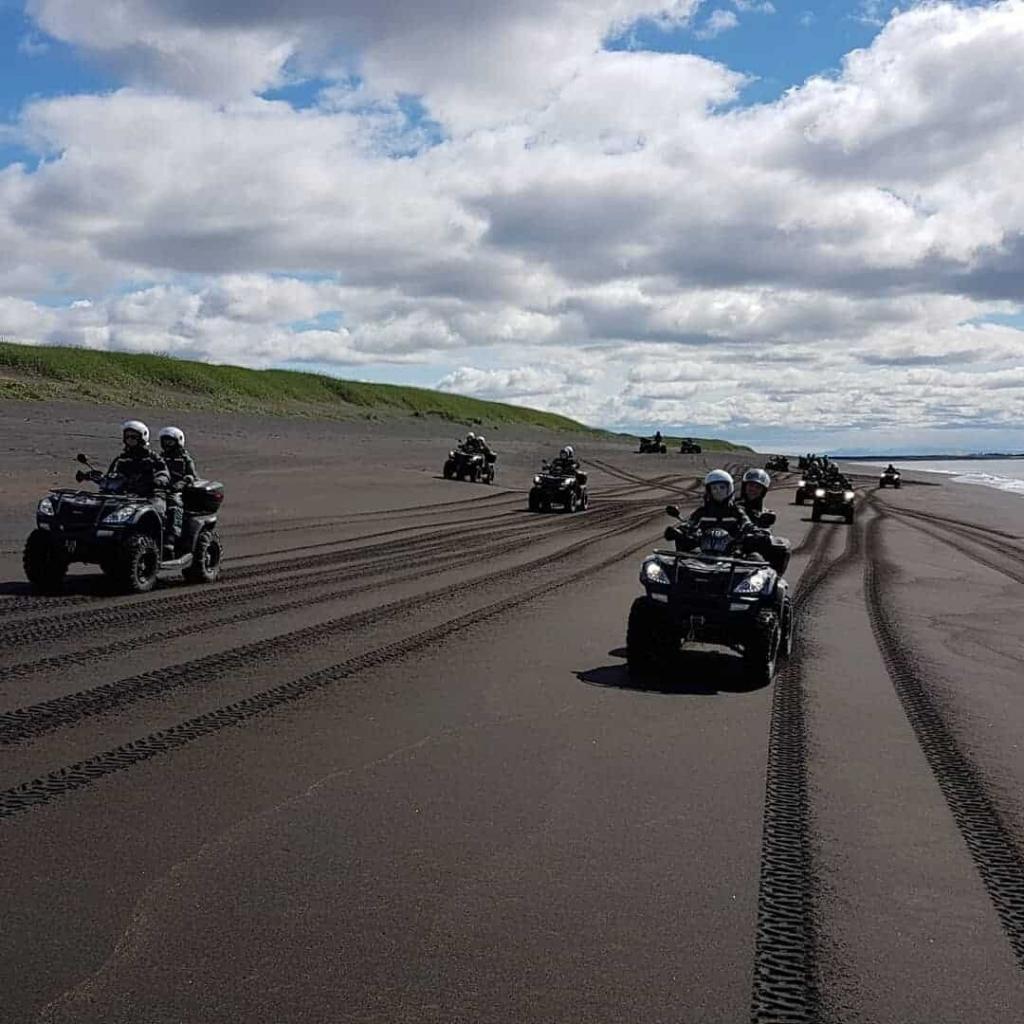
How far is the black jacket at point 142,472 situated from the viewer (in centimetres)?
1406

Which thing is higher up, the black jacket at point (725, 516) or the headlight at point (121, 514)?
the black jacket at point (725, 516)

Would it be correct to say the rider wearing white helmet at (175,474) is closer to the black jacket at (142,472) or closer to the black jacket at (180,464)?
the black jacket at (180,464)

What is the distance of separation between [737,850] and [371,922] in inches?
73.0

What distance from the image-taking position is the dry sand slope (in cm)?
405

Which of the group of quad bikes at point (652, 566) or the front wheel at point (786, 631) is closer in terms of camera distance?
the group of quad bikes at point (652, 566)

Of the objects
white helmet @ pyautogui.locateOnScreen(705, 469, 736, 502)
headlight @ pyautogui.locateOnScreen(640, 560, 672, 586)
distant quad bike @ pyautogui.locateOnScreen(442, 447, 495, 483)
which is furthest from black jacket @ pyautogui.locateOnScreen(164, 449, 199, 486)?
distant quad bike @ pyautogui.locateOnScreen(442, 447, 495, 483)

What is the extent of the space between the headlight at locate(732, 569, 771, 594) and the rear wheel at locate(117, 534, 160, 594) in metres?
7.13

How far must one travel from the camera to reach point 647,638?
9.70m

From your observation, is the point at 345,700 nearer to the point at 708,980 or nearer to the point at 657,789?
the point at 657,789

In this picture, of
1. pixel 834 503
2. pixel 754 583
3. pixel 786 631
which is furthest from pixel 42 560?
pixel 834 503

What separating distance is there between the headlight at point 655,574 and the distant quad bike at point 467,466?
113 feet

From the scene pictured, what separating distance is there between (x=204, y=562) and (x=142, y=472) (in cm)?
138

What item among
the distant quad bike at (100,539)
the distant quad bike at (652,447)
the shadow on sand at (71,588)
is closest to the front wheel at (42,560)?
the distant quad bike at (100,539)

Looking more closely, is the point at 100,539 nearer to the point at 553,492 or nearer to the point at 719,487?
the point at 719,487
